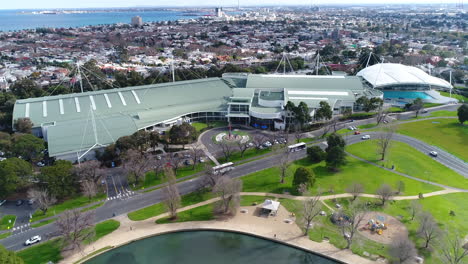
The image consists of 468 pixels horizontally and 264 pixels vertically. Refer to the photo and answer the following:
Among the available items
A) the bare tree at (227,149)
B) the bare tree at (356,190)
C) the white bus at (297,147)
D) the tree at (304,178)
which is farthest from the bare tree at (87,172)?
the bare tree at (356,190)

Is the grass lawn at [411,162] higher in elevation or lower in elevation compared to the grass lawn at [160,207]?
higher

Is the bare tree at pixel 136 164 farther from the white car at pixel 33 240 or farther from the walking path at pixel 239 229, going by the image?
the white car at pixel 33 240

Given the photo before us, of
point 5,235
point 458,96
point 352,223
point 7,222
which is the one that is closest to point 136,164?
point 7,222

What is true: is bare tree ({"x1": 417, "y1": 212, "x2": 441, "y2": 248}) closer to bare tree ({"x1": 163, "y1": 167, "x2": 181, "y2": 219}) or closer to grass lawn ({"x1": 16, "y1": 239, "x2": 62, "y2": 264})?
bare tree ({"x1": 163, "y1": 167, "x2": 181, "y2": 219})

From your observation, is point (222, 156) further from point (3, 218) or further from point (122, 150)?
point (3, 218)

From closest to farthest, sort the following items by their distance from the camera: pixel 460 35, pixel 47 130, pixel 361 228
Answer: pixel 361 228 < pixel 47 130 < pixel 460 35

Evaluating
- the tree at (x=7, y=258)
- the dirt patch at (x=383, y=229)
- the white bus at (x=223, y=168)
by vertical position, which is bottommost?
the dirt patch at (x=383, y=229)

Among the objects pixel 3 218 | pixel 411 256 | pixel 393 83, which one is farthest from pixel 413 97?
pixel 3 218
